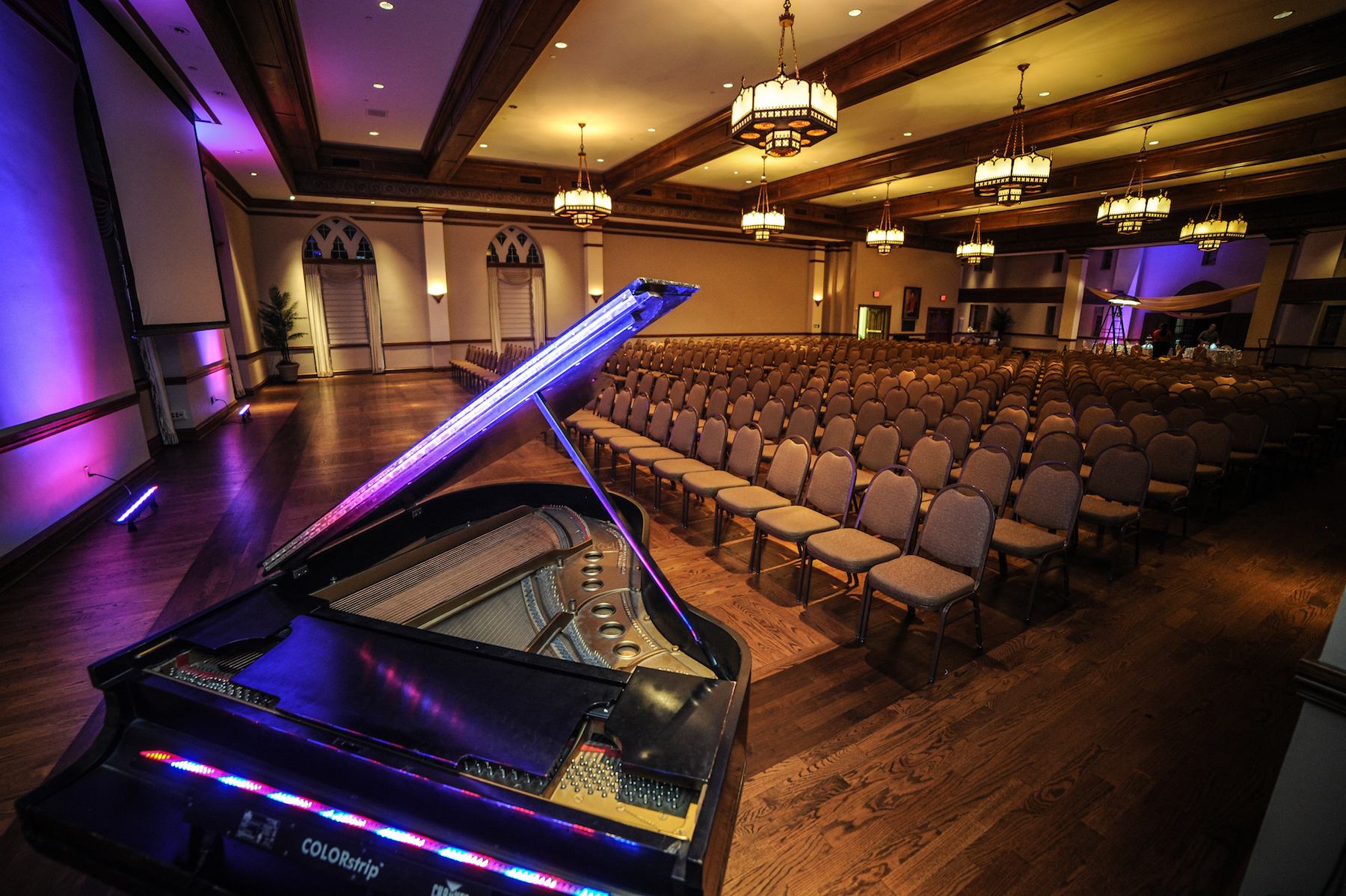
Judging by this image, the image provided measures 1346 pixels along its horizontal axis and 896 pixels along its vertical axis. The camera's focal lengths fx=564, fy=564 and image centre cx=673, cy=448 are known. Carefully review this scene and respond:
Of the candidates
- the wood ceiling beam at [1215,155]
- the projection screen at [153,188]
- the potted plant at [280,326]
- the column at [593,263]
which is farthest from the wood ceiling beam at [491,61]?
the wood ceiling beam at [1215,155]

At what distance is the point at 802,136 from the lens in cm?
512

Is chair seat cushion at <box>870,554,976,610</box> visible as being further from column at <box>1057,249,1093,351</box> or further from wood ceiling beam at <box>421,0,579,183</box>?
column at <box>1057,249,1093,351</box>

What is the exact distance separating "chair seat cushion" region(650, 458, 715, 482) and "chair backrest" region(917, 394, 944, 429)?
2.85 m

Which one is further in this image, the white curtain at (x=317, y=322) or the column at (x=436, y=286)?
the column at (x=436, y=286)

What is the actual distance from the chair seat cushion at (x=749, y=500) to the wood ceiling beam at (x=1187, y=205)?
1215 cm

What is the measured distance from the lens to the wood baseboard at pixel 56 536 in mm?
3388

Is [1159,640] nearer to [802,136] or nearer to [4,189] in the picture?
[802,136]

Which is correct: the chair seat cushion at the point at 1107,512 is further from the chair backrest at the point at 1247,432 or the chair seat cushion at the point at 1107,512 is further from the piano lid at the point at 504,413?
the piano lid at the point at 504,413

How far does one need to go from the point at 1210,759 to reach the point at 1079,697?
17.5 inches

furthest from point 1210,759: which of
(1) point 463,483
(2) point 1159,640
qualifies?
(1) point 463,483

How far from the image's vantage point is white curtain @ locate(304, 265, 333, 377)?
12695mm

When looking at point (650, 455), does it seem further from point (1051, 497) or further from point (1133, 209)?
point (1133, 209)

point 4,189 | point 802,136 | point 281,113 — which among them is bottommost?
point 4,189

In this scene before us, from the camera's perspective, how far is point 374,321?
13422mm
